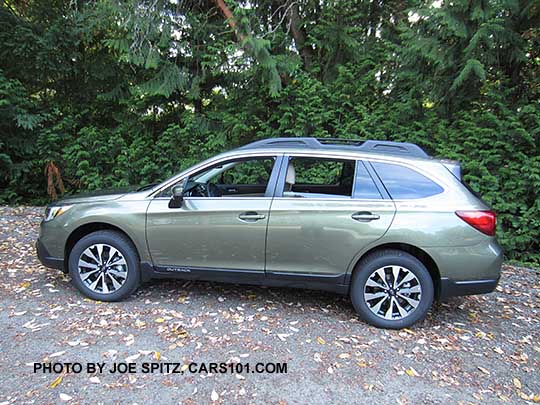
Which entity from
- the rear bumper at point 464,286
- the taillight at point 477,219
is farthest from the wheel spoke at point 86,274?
the taillight at point 477,219

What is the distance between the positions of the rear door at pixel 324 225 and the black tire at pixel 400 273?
157mm

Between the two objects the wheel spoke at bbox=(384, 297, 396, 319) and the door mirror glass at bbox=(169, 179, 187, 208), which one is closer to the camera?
the wheel spoke at bbox=(384, 297, 396, 319)

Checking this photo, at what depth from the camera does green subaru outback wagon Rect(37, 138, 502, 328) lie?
330cm

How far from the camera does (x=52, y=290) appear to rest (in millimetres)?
4086

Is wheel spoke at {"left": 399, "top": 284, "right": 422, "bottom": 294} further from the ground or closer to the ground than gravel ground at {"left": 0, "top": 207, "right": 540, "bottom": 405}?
further from the ground

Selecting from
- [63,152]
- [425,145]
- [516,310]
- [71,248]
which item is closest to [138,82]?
[63,152]

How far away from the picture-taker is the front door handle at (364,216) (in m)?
3.36

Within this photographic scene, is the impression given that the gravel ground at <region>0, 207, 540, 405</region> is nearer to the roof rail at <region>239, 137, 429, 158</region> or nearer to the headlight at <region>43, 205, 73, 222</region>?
the headlight at <region>43, 205, 73, 222</region>

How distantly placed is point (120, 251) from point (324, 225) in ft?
6.72

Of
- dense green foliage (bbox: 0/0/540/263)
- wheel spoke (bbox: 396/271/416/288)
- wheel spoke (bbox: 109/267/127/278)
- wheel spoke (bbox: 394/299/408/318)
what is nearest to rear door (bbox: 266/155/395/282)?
wheel spoke (bbox: 396/271/416/288)

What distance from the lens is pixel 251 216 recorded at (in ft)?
11.6

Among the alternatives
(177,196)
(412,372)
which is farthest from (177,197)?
(412,372)

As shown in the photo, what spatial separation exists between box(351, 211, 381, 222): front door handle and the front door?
2.62 ft

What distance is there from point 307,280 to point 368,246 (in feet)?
2.14
